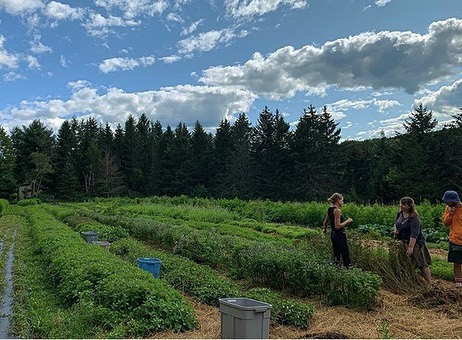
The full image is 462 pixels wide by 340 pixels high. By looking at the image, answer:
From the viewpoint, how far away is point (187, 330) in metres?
5.52

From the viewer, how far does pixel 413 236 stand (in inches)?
292

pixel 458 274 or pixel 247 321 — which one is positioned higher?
pixel 247 321

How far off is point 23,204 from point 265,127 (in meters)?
29.2

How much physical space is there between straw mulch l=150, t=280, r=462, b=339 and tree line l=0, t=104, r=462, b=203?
30.4 metres

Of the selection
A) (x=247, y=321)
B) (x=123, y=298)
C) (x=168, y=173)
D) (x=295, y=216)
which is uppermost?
(x=168, y=173)

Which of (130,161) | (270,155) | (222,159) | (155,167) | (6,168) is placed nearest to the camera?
(270,155)

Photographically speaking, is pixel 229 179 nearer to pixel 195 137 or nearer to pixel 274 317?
pixel 195 137

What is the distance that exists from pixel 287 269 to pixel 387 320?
7.06ft

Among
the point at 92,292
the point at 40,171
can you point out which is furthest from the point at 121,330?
the point at 40,171

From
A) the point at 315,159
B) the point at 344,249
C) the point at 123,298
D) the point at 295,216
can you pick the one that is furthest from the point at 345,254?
the point at 315,159

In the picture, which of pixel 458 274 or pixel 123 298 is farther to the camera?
pixel 458 274

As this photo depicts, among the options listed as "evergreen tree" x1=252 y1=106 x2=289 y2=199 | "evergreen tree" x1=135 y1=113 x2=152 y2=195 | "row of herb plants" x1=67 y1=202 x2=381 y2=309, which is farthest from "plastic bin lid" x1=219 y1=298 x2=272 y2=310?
"evergreen tree" x1=135 y1=113 x2=152 y2=195

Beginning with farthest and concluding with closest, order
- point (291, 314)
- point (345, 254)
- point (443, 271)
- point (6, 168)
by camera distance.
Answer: point (6, 168) → point (443, 271) → point (345, 254) → point (291, 314)

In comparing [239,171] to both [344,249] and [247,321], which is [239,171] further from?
[247,321]
